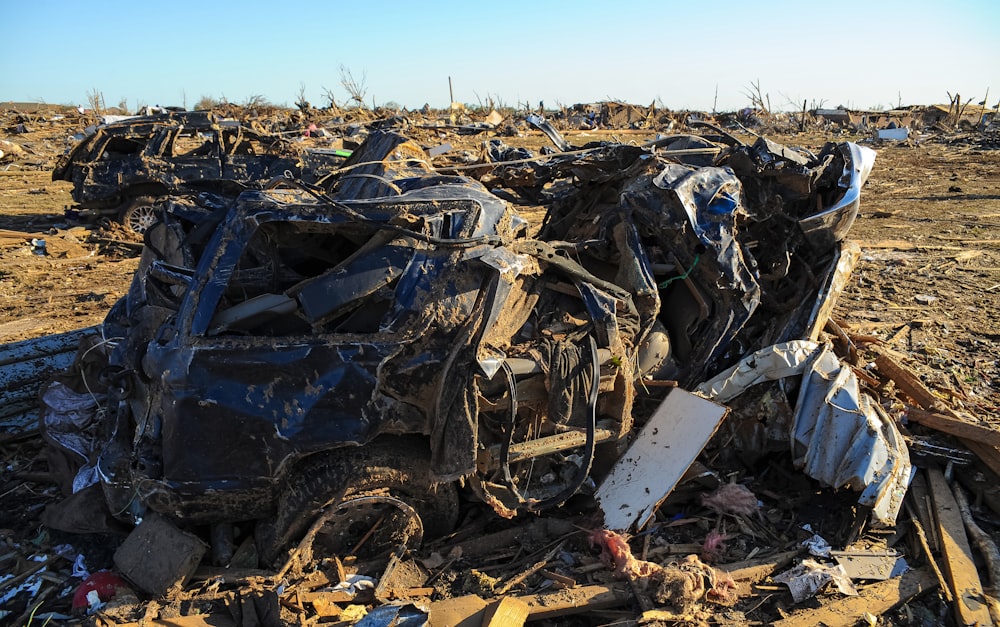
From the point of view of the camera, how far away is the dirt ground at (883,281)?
5243 millimetres

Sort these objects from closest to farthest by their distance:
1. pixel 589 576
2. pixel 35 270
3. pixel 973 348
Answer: pixel 589 576, pixel 973 348, pixel 35 270

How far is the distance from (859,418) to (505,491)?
2.26 m

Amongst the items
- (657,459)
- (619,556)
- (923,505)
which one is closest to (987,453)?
(923,505)

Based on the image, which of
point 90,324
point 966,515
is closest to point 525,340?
point 966,515

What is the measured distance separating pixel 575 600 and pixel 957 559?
217 centimetres

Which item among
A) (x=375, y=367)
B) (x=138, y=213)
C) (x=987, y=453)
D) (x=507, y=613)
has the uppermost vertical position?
(x=138, y=213)

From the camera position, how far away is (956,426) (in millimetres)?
4496

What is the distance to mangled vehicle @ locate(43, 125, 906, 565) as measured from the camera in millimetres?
3227

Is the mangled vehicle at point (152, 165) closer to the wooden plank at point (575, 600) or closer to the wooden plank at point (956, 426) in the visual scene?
the wooden plank at point (575, 600)

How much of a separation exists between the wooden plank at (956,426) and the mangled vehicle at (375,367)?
0.78 metres

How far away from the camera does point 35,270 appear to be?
958 centimetres

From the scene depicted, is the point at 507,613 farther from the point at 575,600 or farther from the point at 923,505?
the point at 923,505

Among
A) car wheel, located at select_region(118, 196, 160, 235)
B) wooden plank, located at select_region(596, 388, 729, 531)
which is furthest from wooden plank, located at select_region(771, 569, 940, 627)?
car wheel, located at select_region(118, 196, 160, 235)

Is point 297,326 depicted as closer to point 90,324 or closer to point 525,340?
point 525,340
